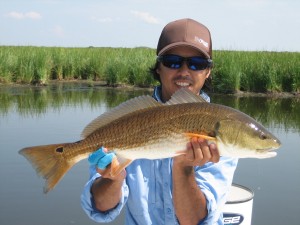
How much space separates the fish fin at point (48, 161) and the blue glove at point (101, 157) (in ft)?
0.47

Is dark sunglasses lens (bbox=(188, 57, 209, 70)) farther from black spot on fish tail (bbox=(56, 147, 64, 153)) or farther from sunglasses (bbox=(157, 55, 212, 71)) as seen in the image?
black spot on fish tail (bbox=(56, 147, 64, 153))

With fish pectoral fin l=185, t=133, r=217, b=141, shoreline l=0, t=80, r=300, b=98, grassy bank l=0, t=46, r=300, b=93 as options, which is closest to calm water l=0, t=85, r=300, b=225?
shoreline l=0, t=80, r=300, b=98

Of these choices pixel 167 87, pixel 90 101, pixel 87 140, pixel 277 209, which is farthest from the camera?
pixel 90 101

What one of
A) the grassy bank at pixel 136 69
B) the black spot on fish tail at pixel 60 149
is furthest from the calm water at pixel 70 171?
the black spot on fish tail at pixel 60 149

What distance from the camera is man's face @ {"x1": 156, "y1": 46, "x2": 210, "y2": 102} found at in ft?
10.5

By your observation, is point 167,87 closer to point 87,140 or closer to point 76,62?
point 87,140

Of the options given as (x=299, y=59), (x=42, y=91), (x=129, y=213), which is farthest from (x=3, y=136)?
(x=299, y=59)

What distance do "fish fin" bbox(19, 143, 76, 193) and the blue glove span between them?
0.14 meters

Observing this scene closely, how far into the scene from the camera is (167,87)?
3260 mm

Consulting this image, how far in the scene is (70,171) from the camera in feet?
26.0

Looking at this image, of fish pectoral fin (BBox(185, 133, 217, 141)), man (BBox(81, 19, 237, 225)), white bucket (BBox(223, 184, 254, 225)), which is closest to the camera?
fish pectoral fin (BBox(185, 133, 217, 141))

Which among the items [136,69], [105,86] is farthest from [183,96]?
[105,86]

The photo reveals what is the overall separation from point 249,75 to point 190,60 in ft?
54.6

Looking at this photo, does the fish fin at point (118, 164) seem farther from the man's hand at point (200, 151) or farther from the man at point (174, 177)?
the man's hand at point (200, 151)
